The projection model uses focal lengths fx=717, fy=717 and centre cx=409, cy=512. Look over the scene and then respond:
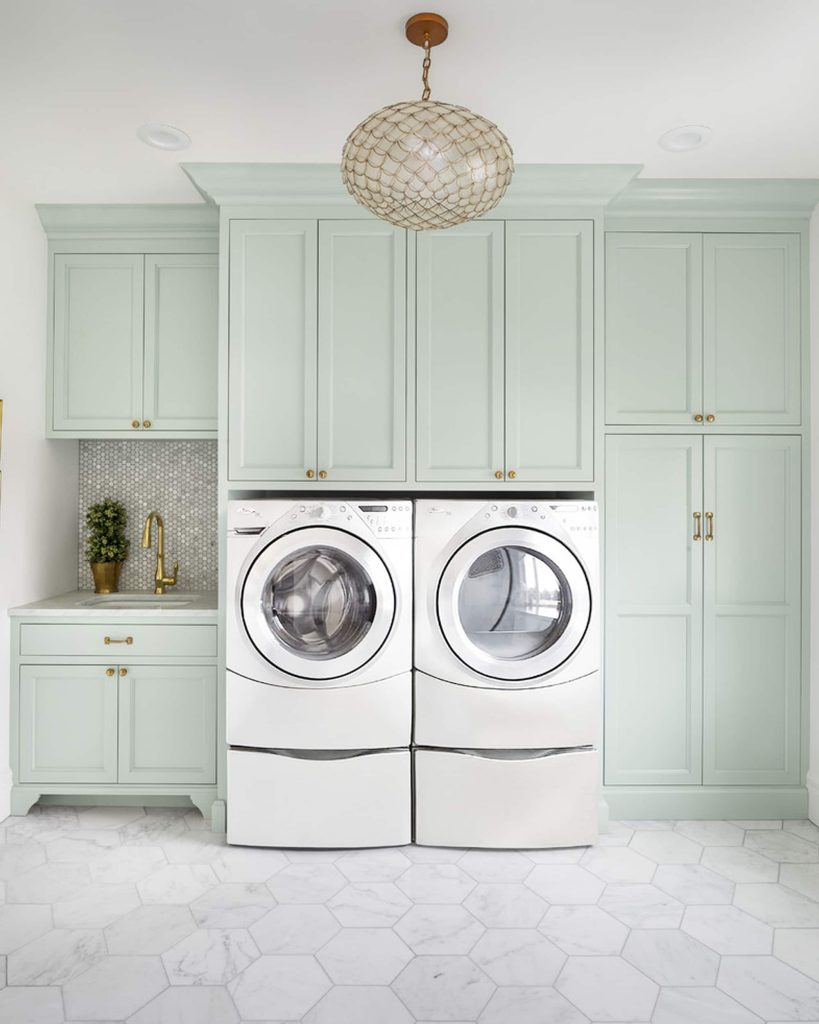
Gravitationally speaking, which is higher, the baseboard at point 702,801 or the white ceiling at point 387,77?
the white ceiling at point 387,77

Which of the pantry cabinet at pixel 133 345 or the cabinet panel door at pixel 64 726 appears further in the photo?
the pantry cabinet at pixel 133 345

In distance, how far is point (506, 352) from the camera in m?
2.72

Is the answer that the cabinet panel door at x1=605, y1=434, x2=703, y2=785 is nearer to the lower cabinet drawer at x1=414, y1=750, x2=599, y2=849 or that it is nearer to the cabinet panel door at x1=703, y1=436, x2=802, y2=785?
the cabinet panel door at x1=703, y1=436, x2=802, y2=785

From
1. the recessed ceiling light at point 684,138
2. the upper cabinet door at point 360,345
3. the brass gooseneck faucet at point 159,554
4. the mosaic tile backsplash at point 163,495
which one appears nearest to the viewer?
the recessed ceiling light at point 684,138

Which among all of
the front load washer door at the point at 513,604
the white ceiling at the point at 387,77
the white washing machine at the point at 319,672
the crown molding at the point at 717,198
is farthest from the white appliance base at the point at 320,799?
the crown molding at the point at 717,198

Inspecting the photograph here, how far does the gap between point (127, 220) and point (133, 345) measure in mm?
515

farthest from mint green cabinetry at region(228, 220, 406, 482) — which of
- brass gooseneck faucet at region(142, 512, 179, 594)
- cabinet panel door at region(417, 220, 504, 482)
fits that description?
brass gooseneck faucet at region(142, 512, 179, 594)

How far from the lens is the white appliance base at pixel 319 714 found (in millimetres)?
2570

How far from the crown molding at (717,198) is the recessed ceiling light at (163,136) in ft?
5.31

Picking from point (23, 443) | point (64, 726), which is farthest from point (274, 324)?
point (64, 726)

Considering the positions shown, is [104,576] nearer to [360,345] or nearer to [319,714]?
[319,714]

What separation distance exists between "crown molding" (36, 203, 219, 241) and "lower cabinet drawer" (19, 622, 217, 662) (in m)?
1.65

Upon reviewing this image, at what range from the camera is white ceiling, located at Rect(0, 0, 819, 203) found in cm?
180

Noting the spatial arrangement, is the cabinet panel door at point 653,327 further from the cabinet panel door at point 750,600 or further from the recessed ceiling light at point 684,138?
the recessed ceiling light at point 684,138
